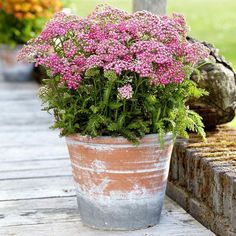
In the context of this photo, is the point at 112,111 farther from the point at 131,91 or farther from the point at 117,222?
the point at 117,222

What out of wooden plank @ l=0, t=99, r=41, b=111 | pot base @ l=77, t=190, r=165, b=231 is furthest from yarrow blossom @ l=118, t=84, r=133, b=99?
wooden plank @ l=0, t=99, r=41, b=111

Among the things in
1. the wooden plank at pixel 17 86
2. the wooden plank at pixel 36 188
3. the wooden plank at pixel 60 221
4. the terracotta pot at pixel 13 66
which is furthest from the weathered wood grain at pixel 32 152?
the terracotta pot at pixel 13 66

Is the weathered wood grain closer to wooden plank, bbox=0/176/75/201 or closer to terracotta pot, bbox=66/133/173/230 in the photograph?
wooden plank, bbox=0/176/75/201

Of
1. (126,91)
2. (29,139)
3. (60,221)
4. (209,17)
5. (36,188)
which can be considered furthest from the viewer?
(209,17)

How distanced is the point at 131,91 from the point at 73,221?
70 centimetres

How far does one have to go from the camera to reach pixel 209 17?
1524 centimetres

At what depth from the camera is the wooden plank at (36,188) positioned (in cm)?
363

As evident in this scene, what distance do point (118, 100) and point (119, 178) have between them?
0.31m

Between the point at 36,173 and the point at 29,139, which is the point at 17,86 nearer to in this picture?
the point at 29,139

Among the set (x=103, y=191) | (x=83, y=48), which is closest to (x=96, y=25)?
(x=83, y=48)

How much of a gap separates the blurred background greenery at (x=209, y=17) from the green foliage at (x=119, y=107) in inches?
266

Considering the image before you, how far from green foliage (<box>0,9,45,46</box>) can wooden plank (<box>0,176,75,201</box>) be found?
158 inches

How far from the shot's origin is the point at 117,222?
3084mm

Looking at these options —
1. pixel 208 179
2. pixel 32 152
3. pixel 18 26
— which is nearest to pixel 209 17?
pixel 18 26
